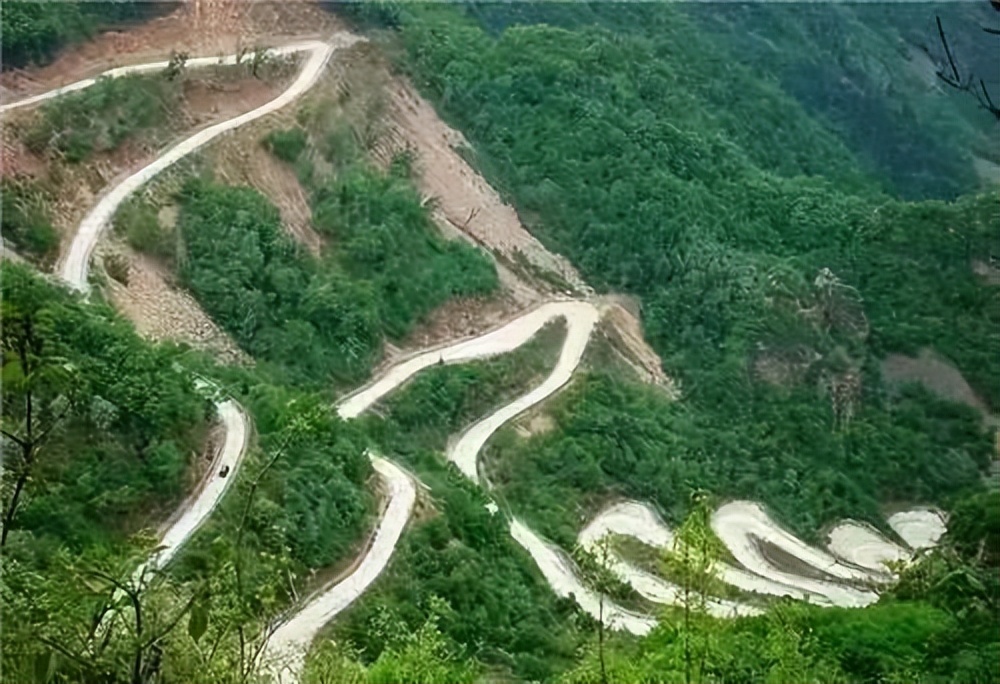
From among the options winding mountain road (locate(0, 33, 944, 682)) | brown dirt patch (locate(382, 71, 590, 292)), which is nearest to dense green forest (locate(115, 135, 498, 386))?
winding mountain road (locate(0, 33, 944, 682))

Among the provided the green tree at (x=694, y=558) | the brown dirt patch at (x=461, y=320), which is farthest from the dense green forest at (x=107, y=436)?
the brown dirt patch at (x=461, y=320)

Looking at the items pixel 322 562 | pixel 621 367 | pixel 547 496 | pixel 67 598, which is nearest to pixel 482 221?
pixel 621 367

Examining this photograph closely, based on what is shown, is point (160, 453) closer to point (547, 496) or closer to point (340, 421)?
point (340, 421)

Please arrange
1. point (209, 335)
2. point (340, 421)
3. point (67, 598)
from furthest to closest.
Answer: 1. point (209, 335)
2. point (340, 421)
3. point (67, 598)

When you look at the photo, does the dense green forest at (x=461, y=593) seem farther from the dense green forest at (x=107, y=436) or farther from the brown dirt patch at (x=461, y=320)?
the brown dirt patch at (x=461, y=320)

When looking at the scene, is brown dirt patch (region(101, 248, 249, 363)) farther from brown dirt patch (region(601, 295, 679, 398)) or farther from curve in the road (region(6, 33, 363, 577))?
brown dirt patch (region(601, 295, 679, 398))

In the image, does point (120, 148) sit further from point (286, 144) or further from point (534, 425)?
point (534, 425)

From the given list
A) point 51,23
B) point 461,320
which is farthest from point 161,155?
point 461,320
